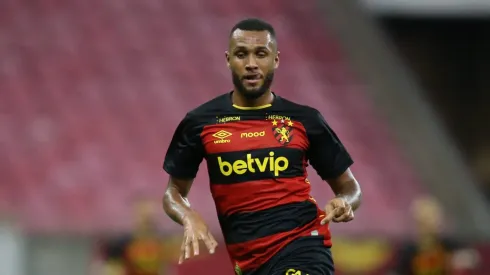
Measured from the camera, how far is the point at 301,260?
4.75 m

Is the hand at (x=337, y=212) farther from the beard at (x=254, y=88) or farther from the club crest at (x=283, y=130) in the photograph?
the beard at (x=254, y=88)

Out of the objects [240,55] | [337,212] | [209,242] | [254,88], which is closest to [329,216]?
[337,212]

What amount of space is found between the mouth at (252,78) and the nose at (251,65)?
0.04 m

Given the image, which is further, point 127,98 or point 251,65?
point 127,98

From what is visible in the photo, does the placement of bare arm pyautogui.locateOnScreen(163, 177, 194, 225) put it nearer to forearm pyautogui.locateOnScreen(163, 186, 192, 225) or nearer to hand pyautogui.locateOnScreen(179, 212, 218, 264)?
forearm pyautogui.locateOnScreen(163, 186, 192, 225)

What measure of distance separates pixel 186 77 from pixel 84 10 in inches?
61.6

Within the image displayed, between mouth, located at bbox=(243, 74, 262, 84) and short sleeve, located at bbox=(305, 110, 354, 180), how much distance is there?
1.00ft

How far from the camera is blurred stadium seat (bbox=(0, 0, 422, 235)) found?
11641 mm

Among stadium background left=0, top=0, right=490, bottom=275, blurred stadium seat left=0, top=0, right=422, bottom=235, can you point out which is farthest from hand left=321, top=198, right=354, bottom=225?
blurred stadium seat left=0, top=0, right=422, bottom=235

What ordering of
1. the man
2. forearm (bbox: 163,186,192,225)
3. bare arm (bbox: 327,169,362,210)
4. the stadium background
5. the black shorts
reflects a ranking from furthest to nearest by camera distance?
the stadium background → bare arm (bbox: 327,169,362,210) → forearm (bbox: 163,186,192,225) → the man → the black shorts

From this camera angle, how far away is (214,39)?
1345 centimetres

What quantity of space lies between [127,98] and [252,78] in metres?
8.02

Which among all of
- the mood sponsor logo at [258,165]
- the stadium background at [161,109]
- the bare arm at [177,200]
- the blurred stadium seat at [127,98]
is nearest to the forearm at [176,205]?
the bare arm at [177,200]

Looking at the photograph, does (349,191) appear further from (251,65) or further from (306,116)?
(251,65)
